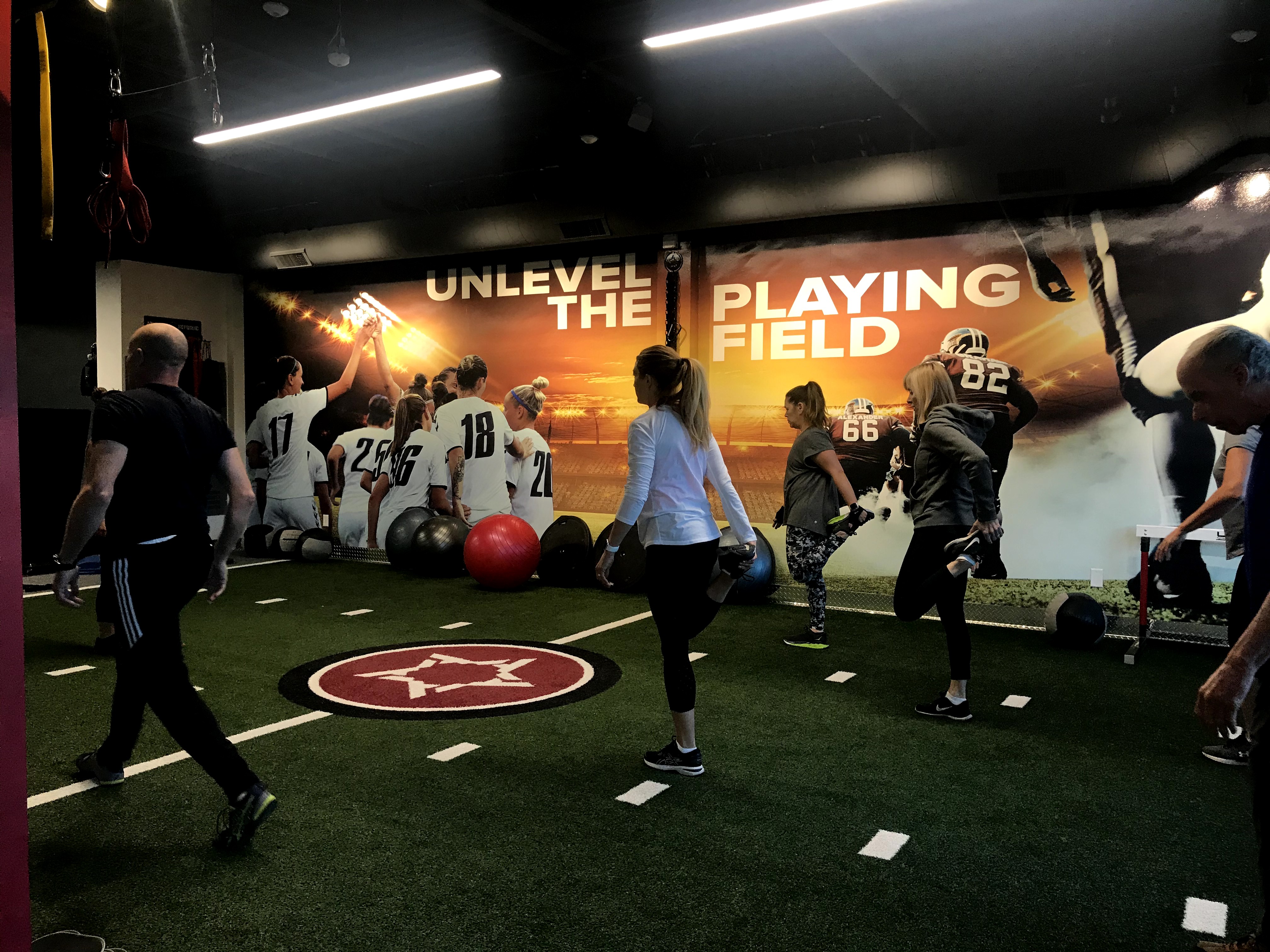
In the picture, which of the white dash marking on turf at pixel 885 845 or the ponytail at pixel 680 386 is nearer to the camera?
the white dash marking on turf at pixel 885 845

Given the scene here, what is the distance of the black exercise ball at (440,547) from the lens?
8.27 metres

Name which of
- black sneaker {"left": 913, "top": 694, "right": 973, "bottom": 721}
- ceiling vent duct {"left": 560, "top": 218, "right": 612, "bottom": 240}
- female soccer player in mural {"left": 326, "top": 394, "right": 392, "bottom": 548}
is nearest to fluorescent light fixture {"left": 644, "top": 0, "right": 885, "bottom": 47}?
ceiling vent duct {"left": 560, "top": 218, "right": 612, "bottom": 240}

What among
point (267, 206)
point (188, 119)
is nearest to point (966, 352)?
point (188, 119)

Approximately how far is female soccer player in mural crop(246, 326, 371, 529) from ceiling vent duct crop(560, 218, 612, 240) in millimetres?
2729

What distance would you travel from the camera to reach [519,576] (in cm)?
774

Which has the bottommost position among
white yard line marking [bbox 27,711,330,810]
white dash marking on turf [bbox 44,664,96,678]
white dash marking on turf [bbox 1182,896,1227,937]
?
white dash marking on turf [bbox 1182,896,1227,937]

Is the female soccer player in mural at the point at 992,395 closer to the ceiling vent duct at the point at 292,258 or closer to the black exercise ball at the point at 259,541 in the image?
the ceiling vent duct at the point at 292,258

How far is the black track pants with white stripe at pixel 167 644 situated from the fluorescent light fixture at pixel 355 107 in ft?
12.5

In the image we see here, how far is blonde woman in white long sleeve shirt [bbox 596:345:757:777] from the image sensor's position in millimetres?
3418

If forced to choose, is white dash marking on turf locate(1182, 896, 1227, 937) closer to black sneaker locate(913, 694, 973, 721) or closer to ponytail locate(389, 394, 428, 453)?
black sneaker locate(913, 694, 973, 721)

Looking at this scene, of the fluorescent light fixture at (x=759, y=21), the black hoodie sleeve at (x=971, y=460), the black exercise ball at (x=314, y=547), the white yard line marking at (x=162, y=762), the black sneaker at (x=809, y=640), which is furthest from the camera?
the black exercise ball at (x=314, y=547)

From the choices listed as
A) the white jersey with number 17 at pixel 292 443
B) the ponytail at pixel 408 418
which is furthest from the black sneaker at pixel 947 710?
the white jersey with number 17 at pixel 292 443

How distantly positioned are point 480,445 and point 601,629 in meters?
3.18

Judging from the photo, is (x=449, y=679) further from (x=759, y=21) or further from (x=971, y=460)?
(x=759, y=21)
